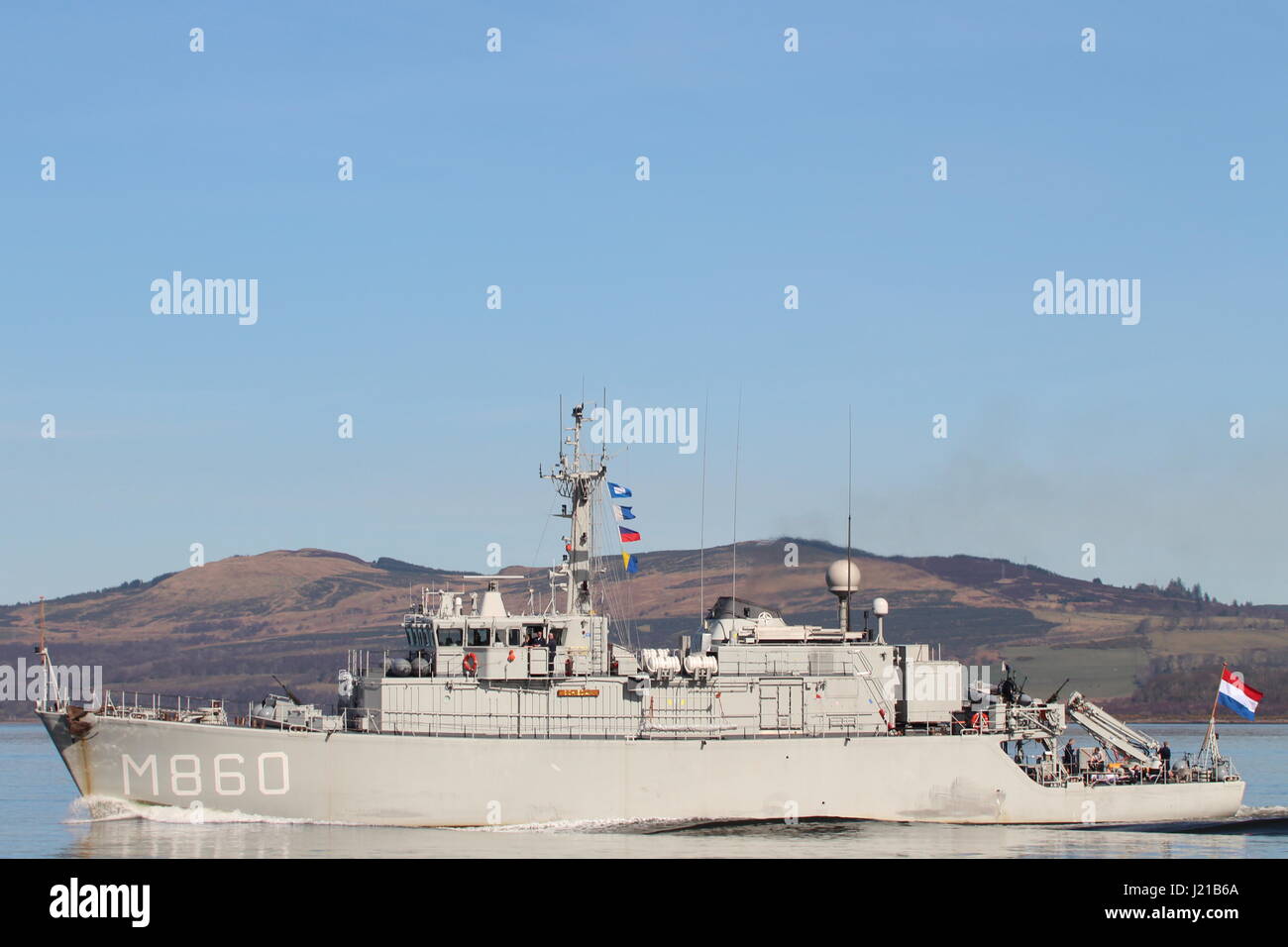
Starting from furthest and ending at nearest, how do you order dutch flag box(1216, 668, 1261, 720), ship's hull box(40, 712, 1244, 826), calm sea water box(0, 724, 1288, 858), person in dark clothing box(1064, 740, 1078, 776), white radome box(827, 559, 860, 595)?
white radome box(827, 559, 860, 595) < person in dark clothing box(1064, 740, 1078, 776) < dutch flag box(1216, 668, 1261, 720) < ship's hull box(40, 712, 1244, 826) < calm sea water box(0, 724, 1288, 858)

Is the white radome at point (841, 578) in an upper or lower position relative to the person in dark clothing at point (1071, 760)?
upper

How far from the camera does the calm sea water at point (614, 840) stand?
28859 mm

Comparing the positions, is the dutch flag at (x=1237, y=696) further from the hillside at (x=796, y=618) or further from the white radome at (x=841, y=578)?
the hillside at (x=796, y=618)

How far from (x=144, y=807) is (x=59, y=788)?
62.5ft

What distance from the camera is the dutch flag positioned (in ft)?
116

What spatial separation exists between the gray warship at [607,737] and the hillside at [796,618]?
275 feet

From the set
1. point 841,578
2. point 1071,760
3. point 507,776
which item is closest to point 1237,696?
point 1071,760

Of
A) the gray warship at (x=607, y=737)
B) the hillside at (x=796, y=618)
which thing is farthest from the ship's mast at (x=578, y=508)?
the hillside at (x=796, y=618)

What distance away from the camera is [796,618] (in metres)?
132

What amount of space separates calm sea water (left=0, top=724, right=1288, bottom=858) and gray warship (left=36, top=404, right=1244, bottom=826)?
557mm

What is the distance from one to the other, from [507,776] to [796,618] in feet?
333

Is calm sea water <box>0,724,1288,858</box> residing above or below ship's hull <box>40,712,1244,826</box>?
below

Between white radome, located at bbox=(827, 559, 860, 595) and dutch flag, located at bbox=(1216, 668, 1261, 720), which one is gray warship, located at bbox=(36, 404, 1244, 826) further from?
dutch flag, located at bbox=(1216, 668, 1261, 720)

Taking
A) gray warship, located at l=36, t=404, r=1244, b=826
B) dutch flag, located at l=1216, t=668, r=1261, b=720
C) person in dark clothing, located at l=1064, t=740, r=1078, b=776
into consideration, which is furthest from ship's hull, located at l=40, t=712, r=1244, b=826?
dutch flag, located at l=1216, t=668, r=1261, b=720
